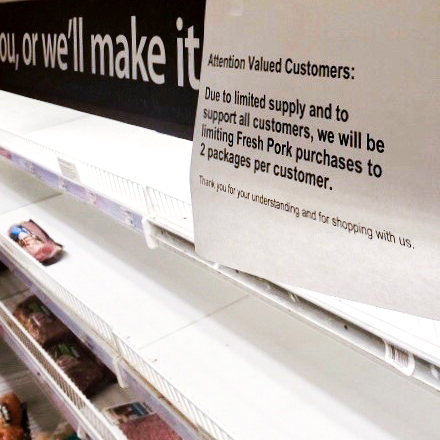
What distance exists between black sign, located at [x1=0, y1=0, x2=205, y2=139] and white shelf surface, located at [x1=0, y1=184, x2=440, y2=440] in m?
0.53

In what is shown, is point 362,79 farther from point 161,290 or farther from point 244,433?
point 161,290

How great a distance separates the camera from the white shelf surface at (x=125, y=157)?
663mm

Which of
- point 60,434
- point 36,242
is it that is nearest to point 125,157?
point 36,242

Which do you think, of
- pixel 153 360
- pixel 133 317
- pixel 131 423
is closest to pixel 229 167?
pixel 153 360

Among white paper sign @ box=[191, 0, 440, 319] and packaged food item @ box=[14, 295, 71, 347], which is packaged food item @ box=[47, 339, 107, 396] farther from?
white paper sign @ box=[191, 0, 440, 319]

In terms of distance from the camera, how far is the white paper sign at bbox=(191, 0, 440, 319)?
0.36 m

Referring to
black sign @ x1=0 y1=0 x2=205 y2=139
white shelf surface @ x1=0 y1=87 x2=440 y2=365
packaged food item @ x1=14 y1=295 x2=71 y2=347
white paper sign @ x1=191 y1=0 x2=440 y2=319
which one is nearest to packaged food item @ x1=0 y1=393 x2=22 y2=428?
packaged food item @ x1=14 y1=295 x2=71 y2=347

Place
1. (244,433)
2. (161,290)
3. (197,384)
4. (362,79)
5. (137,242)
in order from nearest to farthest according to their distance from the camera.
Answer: (362,79), (244,433), (197,384), (161,290), (137,242)

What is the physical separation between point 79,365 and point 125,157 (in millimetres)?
780

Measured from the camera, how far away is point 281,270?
17.9 inches

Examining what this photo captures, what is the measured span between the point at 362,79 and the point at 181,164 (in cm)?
91

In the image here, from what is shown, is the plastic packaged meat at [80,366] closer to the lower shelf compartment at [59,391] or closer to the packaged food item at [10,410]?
the lower shelf compartment at [59,391]

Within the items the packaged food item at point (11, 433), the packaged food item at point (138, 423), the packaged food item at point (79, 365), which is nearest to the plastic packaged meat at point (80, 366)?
the packaged food item at point (79, 365)

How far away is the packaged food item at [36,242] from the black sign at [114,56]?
0.73 m
